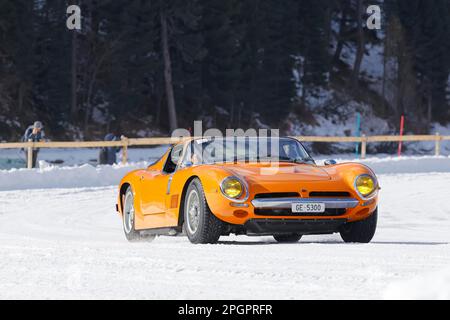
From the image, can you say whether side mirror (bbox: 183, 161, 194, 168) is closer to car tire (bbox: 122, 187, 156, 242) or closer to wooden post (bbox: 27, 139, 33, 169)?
car tire (bbox: 122, 187, 156, 242)

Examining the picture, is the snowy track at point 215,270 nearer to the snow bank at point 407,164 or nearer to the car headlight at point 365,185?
the car headlight at point 365,185

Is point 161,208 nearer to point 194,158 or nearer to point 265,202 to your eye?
point 194,158

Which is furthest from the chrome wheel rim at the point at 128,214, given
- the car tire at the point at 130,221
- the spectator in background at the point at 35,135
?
the spectator in background at the point at 35,135

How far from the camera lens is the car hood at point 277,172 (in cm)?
1023

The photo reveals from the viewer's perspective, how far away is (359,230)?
10695 mm

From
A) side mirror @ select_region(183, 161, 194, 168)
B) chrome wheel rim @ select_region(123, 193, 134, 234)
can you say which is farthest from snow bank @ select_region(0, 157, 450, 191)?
side mirror @ select_region(183, 161, 194, 168)

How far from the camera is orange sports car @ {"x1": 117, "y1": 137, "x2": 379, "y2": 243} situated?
1007 cm

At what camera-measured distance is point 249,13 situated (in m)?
60.4

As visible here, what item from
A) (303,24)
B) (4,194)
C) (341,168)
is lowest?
(4,194)

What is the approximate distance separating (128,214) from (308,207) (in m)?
3.25

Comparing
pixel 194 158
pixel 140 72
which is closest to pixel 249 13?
pixel 140 72

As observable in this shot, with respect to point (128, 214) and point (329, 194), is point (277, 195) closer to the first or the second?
point (329, 194)

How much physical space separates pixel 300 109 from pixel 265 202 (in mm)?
57512

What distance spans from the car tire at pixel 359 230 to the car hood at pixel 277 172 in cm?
61
